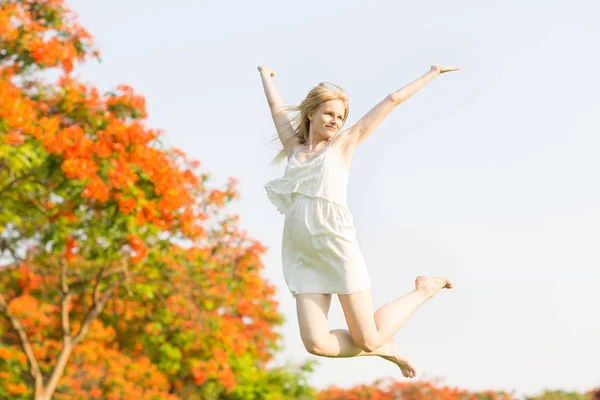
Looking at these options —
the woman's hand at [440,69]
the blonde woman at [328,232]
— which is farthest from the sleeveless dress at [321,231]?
the woman's hand at [440,69]

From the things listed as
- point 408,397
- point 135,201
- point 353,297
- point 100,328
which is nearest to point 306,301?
point 353,297

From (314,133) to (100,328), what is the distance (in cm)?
1120

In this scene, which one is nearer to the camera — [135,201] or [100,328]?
[135,201]

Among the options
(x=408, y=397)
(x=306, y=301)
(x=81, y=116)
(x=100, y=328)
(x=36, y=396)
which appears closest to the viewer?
(x=306, y=301)

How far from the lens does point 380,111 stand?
4.43 meters

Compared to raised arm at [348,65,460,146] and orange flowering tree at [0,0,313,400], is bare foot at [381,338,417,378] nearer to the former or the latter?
raised arm at [348,65,460,146]

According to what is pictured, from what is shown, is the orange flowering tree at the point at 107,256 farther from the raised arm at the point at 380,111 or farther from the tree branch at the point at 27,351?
the raised arm at the point at 380,111

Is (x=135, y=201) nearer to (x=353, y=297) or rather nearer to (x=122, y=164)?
(x=122, y=164)

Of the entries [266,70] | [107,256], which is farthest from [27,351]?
[266,70]

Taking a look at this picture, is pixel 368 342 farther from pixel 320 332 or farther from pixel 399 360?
pixel 399 360

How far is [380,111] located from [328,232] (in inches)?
26.3

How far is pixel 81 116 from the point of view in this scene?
10.7 metres

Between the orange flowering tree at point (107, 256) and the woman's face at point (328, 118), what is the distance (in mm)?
5317

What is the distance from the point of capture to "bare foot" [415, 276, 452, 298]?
15.8 ft
